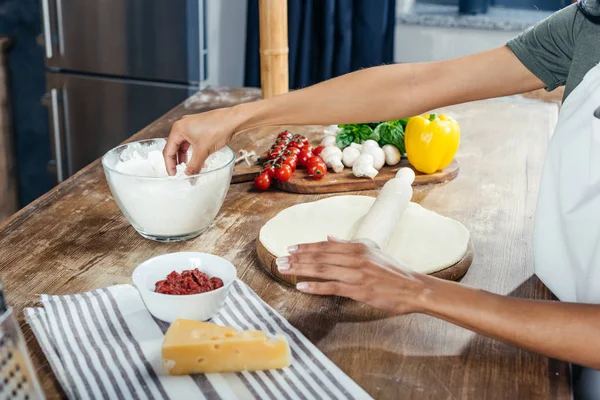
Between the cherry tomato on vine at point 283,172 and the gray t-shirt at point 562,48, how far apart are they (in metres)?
0.55

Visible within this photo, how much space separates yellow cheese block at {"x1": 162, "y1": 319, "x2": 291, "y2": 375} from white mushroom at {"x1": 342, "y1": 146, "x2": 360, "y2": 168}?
2.57ft

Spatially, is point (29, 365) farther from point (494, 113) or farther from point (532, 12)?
point (532, 12)

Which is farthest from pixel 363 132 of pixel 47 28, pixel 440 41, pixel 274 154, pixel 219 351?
pixel 47 28

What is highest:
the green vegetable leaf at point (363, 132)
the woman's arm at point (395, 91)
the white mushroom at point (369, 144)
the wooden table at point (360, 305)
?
the woman's arm at point (395, 91)

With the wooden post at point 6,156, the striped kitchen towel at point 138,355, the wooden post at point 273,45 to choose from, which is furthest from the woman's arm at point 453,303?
the wooden post at point 6,156

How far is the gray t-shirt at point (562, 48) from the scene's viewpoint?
1284 mm

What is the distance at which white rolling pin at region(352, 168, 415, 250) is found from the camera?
3.83 ft

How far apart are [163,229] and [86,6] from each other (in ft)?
7.11

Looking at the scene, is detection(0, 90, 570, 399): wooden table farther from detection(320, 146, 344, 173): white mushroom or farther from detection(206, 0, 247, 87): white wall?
detection(206, 0, 247, 87): white wall

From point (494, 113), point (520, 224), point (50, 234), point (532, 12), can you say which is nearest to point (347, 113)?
point (520, 224)

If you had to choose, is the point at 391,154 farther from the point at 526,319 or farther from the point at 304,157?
the point at 526,319

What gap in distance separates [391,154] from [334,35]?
1.65m

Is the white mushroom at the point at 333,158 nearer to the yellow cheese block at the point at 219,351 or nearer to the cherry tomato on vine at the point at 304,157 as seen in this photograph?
the cherry tomato on vine at the point at 304,157

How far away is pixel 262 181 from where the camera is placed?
60.2 inches
